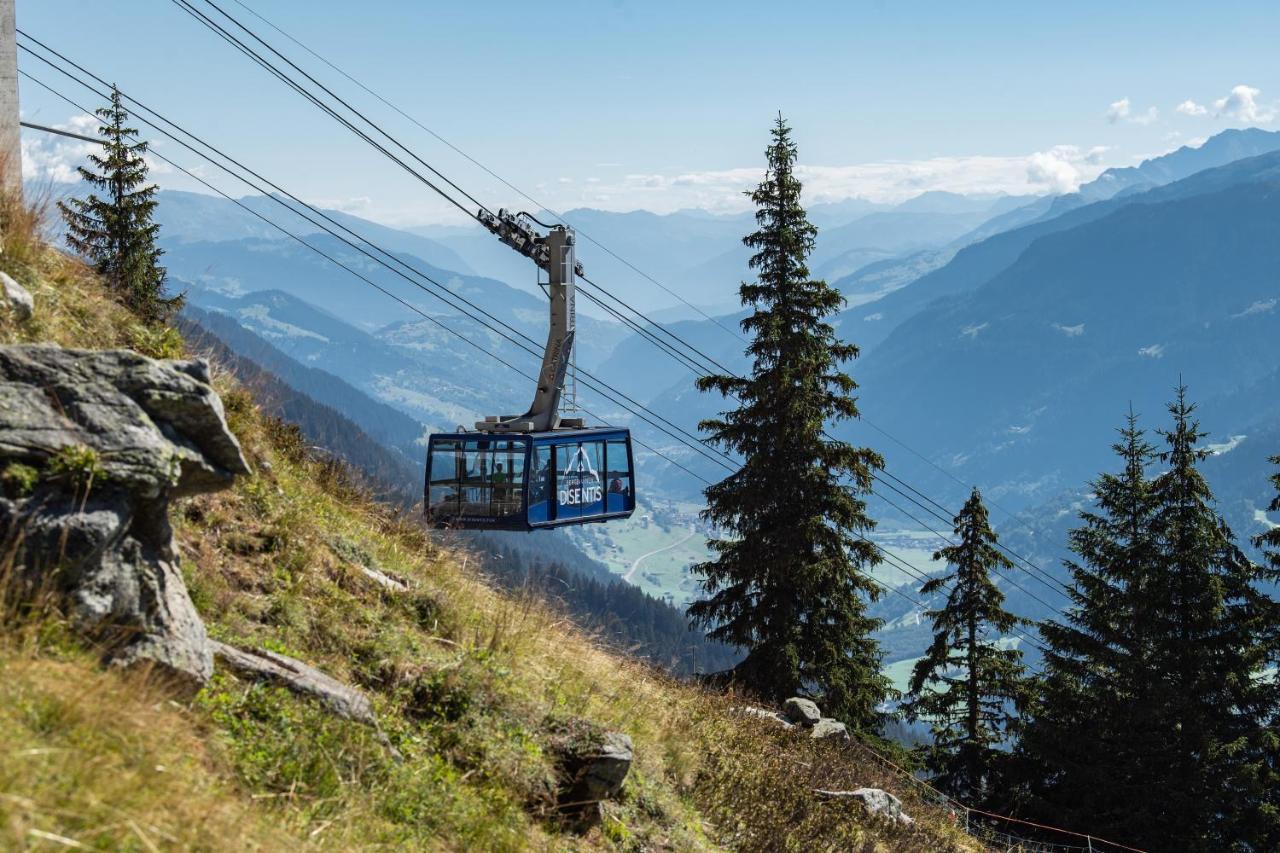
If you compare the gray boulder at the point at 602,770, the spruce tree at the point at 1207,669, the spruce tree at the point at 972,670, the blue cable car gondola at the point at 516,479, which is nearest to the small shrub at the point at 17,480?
the gray boulder at the point at 602,770

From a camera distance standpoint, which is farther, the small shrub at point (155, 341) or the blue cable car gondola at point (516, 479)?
the blue cable car gondola at point (516, 479)

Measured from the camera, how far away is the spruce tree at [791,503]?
2859cm

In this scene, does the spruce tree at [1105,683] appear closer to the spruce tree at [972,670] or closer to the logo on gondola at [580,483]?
the spruce tree at [972,670]

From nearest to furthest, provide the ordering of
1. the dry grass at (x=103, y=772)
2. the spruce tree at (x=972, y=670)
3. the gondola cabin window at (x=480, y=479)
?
the dry grass at (x=103, y=772) < the gondola cabin window at (x=480, y=479) < the spruce tree at (x=972, y=670)

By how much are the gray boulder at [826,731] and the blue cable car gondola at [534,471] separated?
7740 mm

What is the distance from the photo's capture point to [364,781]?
5.96 m

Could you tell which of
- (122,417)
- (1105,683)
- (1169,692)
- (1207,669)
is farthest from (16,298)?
(1105,683)

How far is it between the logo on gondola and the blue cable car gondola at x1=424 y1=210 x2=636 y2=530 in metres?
0.02

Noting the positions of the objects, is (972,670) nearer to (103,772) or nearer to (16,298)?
(16,298)

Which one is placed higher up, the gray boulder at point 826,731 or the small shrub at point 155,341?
the small shrub at point 155,341

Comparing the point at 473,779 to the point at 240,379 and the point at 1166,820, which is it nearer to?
the point at 240,379

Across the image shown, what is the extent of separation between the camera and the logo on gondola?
22953 mm

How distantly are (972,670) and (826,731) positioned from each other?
65.7ft

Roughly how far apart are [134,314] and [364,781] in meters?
5.85
